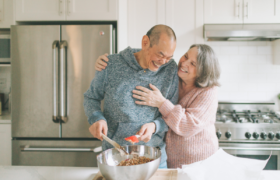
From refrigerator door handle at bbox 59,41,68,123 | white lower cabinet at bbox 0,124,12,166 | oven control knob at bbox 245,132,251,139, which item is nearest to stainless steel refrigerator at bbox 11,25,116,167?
refrigerator door handle at bbox 59,41,68,123

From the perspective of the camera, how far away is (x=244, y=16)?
230 cm

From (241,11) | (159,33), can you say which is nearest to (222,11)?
(241,11)

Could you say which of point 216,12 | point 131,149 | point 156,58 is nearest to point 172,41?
point 156,58

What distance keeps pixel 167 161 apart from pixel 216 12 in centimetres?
177

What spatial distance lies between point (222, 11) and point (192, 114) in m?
1.61

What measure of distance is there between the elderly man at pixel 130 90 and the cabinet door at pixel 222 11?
1349 millimetres

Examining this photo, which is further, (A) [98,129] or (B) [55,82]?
(B) [55,82]

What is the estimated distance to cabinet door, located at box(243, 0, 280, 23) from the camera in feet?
7.49

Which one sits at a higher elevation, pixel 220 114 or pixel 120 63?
pixel 120 63

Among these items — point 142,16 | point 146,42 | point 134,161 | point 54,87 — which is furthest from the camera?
point 142,16

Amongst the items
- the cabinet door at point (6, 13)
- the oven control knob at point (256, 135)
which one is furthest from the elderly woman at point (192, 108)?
the cabinet door at point (6, 13)

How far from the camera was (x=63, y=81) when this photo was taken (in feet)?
6.47

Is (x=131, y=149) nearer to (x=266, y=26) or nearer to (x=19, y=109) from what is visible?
(x=19, y=109)

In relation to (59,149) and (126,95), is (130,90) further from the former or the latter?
(59,149)
